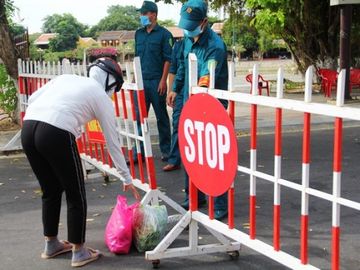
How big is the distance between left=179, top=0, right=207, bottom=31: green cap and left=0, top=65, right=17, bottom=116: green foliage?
21.5 feet

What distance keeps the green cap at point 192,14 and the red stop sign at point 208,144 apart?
1.14 metres

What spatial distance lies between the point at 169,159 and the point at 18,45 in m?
4.95

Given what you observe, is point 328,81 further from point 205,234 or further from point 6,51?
point 205,234

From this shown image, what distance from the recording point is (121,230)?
4.20 meters

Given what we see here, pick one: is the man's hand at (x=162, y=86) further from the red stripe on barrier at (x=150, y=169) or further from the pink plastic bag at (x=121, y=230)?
the pink plastic bag at (x=121, y=230)

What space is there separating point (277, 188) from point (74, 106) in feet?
4.98

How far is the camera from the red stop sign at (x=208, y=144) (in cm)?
343

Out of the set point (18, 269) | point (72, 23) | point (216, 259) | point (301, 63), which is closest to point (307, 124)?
point (216, 259)

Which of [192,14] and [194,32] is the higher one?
[192,14]

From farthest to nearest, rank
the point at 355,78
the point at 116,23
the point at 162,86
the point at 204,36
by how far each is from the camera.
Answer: the point at 116,23, the point at 355,78, the point at 162,86, the point at 204,36

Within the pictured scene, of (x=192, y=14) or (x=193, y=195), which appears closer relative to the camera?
(x=193, y=195)

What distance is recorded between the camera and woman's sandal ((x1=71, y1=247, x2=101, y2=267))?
4047 millimetres

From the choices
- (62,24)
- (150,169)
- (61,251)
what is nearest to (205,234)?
(150,169)

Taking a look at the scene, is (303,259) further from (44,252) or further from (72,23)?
(72,23)
